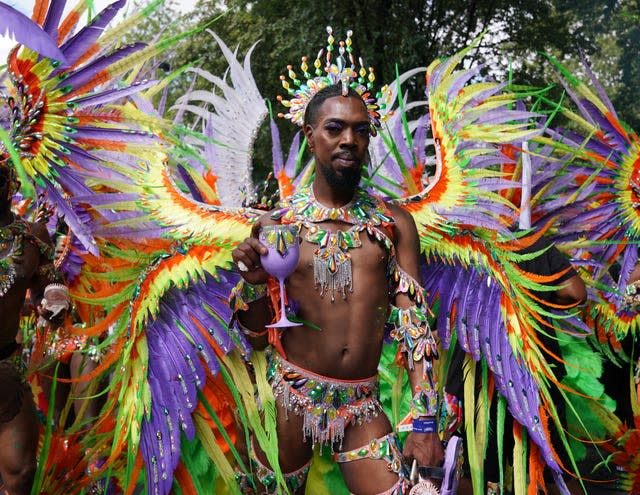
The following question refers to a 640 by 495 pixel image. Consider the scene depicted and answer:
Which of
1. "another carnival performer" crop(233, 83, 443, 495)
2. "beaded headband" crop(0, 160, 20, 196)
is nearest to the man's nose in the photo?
"another carnival performer" crop(233, 83, 443, 495)

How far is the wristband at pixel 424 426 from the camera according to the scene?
9.61 ft

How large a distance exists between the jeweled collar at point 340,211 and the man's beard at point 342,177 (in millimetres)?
86

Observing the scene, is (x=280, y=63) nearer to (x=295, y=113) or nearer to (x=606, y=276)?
(x=606, y=276)

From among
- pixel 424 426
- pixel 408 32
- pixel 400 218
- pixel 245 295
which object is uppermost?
pixel 408 32

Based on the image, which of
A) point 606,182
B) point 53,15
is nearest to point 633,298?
point 606,182

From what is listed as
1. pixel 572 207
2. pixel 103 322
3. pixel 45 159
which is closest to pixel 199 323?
pixel 103 322

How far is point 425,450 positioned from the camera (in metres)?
2.90

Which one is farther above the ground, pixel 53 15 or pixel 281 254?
pixel 53 15

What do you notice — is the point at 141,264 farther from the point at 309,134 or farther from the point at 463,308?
the point at 463,308

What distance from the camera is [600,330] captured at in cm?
568

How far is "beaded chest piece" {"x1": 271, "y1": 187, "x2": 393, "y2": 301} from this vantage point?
313cm

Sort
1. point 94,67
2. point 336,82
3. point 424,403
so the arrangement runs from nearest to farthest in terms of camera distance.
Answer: point 424,403, point 94,67, point 336,82

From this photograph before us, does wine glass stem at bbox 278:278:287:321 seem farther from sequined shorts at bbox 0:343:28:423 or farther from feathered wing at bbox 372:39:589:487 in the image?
sequined shorts at bbox 0:343:28:423

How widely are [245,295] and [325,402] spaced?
504mm
